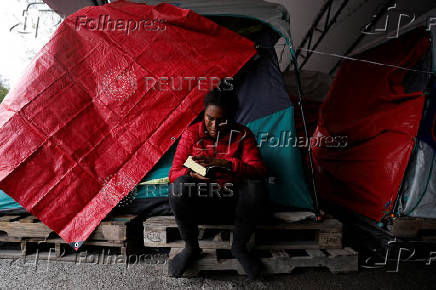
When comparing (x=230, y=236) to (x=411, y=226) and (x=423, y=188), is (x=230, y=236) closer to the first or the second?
(x=411, y=226)

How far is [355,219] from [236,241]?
138 cm

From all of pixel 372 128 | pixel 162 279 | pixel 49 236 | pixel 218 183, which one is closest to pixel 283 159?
pixel 218 183

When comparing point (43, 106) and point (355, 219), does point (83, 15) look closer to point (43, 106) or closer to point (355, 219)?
point (43, 106)

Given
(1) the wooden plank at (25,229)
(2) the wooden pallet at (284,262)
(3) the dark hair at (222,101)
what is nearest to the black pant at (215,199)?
(2) the wooden pallet at (284,262)

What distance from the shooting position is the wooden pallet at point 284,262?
1464mm

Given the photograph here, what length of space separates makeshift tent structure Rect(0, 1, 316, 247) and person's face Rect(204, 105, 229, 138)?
296mm

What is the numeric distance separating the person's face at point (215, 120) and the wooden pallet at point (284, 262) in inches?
32.4

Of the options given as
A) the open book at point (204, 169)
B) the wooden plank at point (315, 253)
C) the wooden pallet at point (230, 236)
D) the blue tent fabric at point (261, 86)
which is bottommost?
the wooden plank at point (315, 253)

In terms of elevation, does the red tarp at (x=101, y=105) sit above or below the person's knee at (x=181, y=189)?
above

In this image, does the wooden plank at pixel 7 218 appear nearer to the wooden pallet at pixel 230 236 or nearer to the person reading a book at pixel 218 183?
the wooden pallet at pixel 230 236

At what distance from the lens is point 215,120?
1.51 m

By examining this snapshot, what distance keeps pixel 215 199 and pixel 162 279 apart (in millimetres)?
632

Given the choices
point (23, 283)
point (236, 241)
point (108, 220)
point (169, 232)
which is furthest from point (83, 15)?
point (236, 241)

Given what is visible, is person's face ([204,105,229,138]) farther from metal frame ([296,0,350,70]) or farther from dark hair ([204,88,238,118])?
metal frame ([296,0,350,70])
